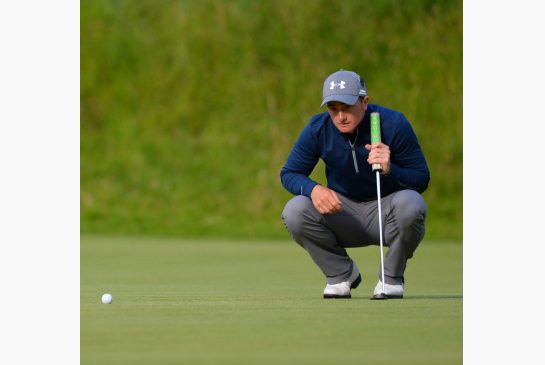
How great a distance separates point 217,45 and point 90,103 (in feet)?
5.15

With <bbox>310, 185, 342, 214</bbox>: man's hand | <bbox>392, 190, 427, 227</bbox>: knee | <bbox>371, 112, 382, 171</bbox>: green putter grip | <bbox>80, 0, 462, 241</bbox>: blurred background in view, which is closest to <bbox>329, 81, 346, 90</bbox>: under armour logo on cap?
<bbox>371, 112, 382, 171</bbox>: green putter grip

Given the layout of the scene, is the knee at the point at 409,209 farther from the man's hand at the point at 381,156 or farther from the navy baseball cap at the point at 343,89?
the navy baseball cap at the point at 343,89

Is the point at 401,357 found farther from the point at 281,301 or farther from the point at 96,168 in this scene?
the point at 96,168

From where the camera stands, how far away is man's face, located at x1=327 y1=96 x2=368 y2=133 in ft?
16.9

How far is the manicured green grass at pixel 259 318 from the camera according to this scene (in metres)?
3.66

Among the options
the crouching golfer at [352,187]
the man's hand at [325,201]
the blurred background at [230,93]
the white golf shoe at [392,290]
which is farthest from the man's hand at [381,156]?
the blurred background at [230,93]

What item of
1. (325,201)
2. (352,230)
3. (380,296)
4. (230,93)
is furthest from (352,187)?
(230,93)

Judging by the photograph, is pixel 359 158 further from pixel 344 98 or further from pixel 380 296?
pixel 380 296

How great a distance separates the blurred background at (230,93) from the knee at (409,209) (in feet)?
22.8

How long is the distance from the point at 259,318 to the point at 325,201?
0.82m

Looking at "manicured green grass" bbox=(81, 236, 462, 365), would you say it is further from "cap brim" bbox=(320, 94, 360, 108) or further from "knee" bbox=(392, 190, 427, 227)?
"cap brim" bbox=(320, 94, 360, 108)
